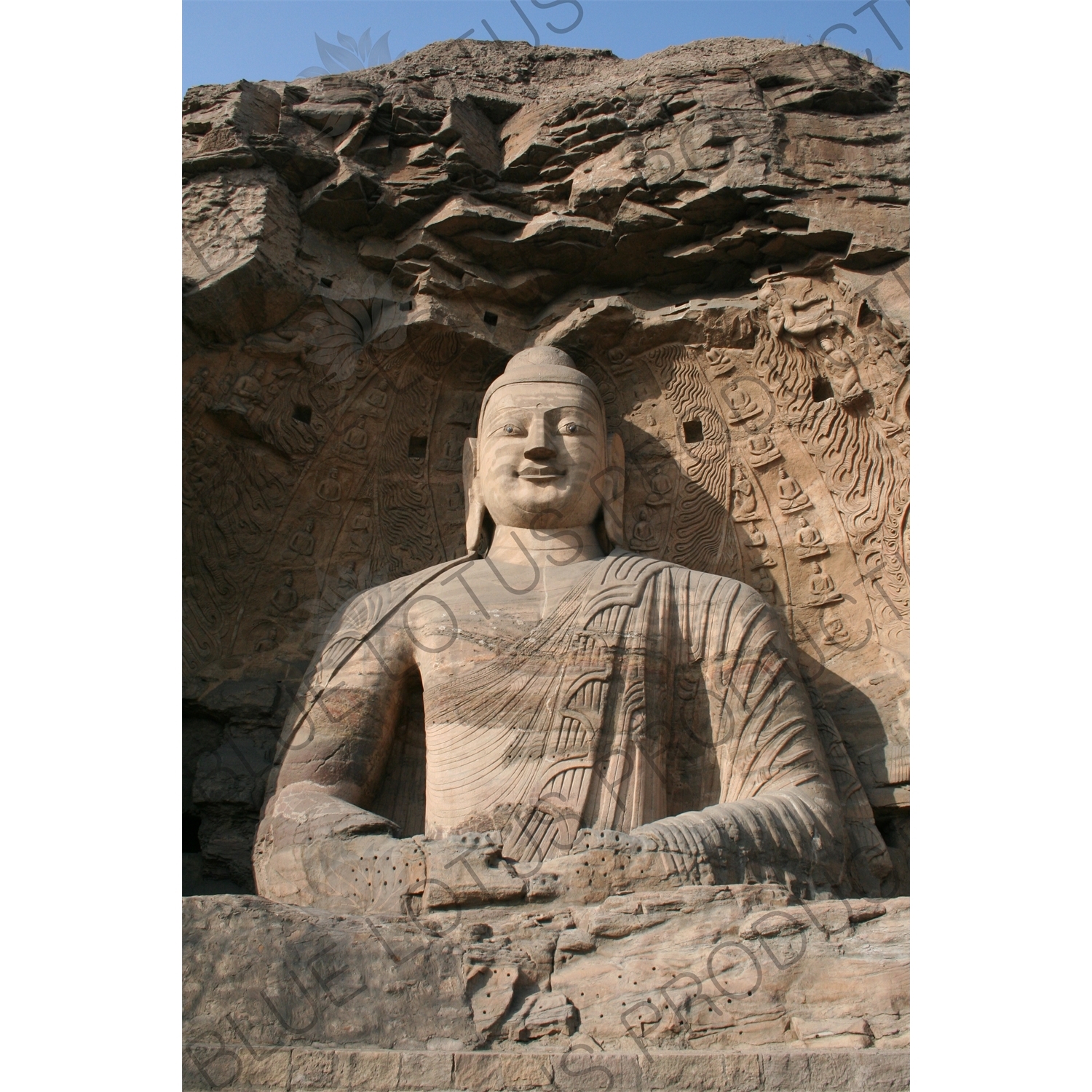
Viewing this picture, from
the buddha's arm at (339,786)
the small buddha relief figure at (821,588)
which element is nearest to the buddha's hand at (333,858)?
the buddha's arm at (339,786)

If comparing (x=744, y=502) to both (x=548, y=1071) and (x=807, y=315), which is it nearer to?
(x=807, y=315)

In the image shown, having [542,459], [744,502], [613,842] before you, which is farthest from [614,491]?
[613,842]

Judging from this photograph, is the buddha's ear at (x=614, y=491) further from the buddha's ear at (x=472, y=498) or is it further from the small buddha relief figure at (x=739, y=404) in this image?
the small buddha relief figure at (x=739, y=404)

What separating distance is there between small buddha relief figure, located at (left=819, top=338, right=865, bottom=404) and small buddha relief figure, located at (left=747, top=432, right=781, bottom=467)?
474 mm

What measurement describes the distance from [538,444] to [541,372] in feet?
1.75

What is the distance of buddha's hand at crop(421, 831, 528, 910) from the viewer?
523 cm

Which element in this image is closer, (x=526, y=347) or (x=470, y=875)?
(x=470, y=875)

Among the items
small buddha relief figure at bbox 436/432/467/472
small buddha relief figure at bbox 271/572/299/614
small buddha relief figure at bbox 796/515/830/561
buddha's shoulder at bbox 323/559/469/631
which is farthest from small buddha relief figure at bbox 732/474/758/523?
small buddha relief figure at bbox 271/572/299/614

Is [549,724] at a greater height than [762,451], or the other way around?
[762,451]

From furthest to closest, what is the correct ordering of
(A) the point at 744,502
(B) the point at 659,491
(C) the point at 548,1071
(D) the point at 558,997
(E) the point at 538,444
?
(B) the point at 659,491 → (A) the point at 744,502 → (E) the point at 538,444 → (D) the point at 558,997 → (C) the point at 548,1071

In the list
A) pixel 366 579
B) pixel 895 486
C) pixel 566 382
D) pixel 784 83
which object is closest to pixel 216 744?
pixel 366 579

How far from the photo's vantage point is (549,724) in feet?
20.9

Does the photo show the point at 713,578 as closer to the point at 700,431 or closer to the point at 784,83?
the point at 700,431

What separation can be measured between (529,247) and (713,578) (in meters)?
2.57
